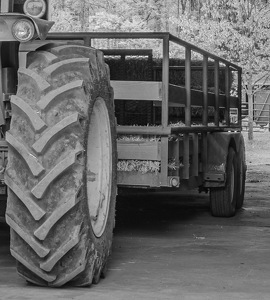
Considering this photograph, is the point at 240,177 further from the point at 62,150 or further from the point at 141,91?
Answer: the point at 62,150

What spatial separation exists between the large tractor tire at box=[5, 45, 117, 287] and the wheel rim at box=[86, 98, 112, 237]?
0.49 metres

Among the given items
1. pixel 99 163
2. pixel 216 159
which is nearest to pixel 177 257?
pixel 99 163

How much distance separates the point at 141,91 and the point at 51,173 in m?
2.93

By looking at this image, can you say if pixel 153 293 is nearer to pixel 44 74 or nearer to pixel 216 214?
pixel 44 74

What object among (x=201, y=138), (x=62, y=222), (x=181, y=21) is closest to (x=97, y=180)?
(x=62, y=222)

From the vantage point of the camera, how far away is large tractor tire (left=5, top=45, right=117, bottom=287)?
20.1ft

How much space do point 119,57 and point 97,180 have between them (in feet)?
15.1

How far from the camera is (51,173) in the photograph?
20.1ft

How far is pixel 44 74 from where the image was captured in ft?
21.2

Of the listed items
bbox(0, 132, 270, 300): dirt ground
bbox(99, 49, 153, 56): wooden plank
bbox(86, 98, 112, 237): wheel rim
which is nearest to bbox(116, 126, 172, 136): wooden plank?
bbox(0, 132, 270, 300): dirt ground

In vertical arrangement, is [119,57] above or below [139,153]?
above

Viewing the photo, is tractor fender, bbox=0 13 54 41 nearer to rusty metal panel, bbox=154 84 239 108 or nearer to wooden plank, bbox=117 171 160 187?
wooden plank, bbox=117 171 160 187

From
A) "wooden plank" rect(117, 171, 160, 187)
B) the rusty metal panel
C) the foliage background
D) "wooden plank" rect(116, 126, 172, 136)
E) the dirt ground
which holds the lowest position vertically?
the dirt ground

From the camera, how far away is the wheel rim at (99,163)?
714cm
